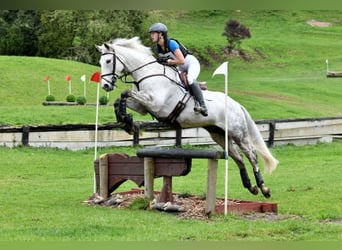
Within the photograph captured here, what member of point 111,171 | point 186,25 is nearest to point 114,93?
point 111,171

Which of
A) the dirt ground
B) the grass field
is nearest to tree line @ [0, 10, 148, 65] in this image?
the grass field

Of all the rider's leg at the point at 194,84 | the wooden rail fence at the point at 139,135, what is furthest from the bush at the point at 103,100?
the rider's leg at the point at 194,84

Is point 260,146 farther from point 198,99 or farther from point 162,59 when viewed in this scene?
point 162,59

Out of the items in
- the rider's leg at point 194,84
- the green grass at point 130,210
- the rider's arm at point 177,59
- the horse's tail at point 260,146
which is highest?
the rider's arm at point 177,59

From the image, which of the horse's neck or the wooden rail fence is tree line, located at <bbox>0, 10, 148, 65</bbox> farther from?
→ the horse's neck

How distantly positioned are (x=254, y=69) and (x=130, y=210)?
33.9m

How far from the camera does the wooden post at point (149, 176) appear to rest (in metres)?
9.83

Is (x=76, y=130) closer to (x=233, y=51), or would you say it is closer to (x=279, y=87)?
(x=279, y=87)

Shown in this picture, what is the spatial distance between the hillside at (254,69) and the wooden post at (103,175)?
9.20 m

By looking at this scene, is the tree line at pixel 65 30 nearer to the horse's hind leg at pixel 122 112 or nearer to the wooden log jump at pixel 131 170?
the wooden log jump at pixel 131 170

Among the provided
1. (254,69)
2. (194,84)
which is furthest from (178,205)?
(254,69)

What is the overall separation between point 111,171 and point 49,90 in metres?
17.0

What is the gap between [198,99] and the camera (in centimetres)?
967

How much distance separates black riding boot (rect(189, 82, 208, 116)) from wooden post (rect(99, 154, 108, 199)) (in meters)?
1.56
